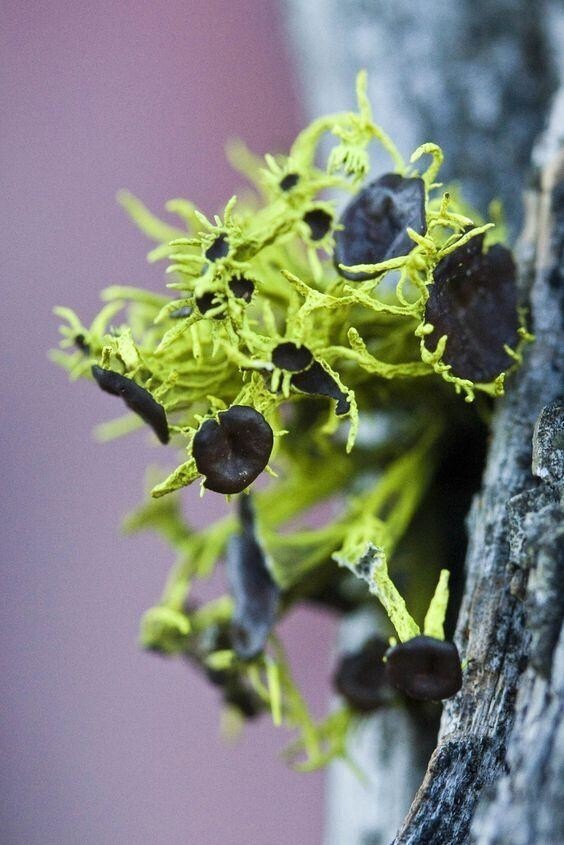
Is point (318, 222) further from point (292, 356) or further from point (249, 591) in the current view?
point (249, 591)

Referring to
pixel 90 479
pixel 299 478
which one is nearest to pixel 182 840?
pixel 90 479

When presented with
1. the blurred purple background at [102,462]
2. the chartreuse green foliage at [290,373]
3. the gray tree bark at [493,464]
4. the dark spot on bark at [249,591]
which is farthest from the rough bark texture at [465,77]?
the blurred purple background at [102,462]

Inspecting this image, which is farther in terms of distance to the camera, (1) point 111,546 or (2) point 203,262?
(1) point 111,546

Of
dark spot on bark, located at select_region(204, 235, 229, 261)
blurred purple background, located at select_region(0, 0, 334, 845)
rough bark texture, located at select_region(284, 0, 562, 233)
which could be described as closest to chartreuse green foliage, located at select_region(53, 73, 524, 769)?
dark spot on bark, located at select_region(204, 235, 229, 261)

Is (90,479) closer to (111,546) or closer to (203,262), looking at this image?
(111,546)

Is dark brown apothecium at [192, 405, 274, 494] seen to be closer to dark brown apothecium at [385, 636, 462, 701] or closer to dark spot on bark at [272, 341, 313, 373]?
dark spot on bark at [272, 341, 313, 373]

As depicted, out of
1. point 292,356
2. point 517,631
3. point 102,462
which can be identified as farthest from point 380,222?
point 102,462
